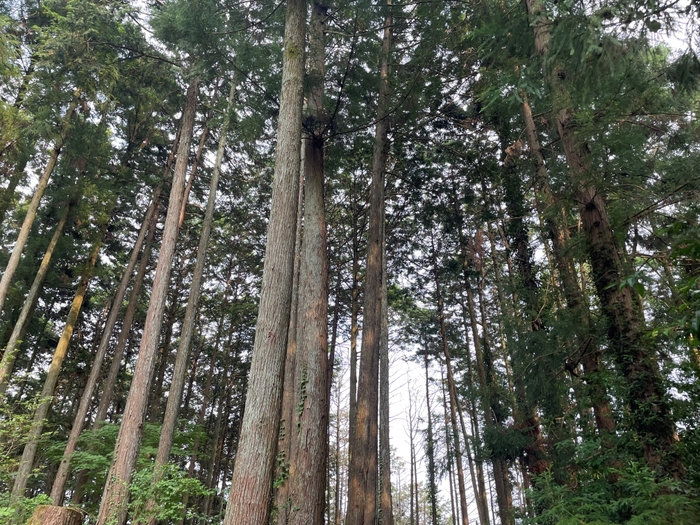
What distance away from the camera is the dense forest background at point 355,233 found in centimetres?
409

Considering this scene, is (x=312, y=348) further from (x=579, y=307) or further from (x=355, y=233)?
(x=355, y=233)

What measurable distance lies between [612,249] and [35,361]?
66.5ft

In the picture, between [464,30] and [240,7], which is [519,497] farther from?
[240,7]

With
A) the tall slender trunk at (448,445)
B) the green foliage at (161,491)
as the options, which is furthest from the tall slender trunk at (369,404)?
the tall slender trunk at (448,445)

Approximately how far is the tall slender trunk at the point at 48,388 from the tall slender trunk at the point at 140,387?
4.74ft

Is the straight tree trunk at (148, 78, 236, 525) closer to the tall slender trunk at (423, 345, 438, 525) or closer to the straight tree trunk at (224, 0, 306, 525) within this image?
the straight tree trunk at (224, 0, 306, 525)

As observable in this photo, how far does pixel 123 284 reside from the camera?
1198 centimetres

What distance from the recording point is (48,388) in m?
10.1

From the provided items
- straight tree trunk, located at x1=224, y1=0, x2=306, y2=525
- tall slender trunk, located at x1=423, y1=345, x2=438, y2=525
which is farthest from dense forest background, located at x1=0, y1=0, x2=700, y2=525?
tall slender trunk, located at x1=423, y1=345, x2=438, y2=525

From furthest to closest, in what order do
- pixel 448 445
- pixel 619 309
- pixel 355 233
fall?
pixel 448 445
pixel 355 233
pixel 619 309

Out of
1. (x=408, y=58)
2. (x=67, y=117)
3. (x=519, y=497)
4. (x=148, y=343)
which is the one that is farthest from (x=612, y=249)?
(x=519, y=497)

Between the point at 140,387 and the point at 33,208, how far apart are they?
4.77 m

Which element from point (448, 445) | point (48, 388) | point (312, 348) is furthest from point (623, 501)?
point (448, 445)

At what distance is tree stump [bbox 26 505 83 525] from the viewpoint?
164 inches
